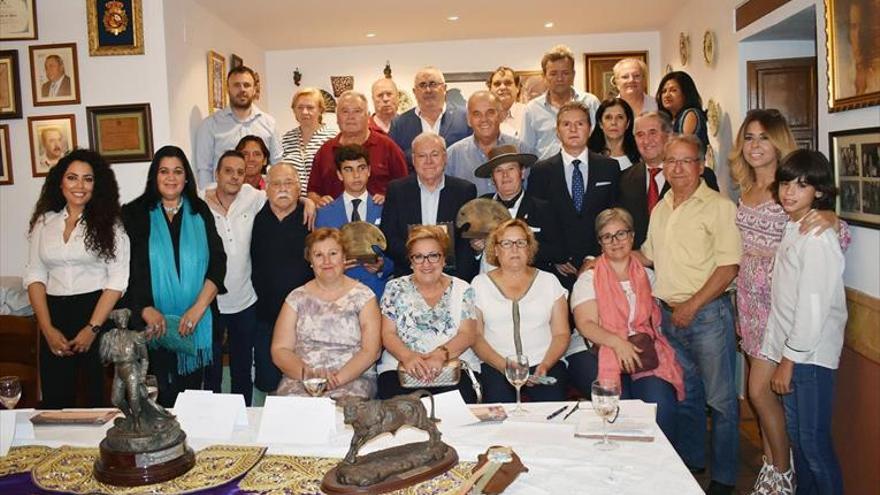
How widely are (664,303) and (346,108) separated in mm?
2220

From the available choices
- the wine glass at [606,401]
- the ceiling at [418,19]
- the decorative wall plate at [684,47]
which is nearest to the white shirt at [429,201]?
the wine glass at [606,401]

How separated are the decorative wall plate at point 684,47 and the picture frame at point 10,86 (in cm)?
585

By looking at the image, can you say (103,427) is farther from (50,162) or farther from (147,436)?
(50,162)

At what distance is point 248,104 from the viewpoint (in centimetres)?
584

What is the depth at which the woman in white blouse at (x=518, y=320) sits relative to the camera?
3.55m

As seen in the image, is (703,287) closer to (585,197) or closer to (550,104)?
(585,197)

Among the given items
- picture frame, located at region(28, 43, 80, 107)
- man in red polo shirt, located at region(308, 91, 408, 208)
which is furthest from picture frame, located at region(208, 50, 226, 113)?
man in red polo shirt, located at region(308, 91, 408, 208)

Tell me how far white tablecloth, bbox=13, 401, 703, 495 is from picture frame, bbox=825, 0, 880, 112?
66.5 inches

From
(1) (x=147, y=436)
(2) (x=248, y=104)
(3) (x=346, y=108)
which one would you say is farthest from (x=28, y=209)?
(1) (x=147, y=436)

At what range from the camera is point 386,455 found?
206 cm

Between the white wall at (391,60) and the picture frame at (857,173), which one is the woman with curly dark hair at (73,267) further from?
the white wall at (391,60)

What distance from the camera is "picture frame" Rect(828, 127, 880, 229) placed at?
→ 3.06 m

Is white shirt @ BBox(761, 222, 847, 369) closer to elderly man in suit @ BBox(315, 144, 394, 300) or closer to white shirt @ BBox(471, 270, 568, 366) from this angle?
white shirt @ BBox(471, 270, 568, 366)

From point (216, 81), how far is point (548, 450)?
5781 mm
